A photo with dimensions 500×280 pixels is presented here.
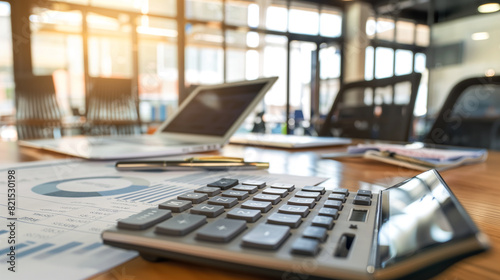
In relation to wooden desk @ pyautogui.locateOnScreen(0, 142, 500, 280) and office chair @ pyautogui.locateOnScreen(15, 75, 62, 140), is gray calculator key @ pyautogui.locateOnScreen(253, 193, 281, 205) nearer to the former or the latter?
wooden desk @ pyautogui.locateOnScreen(0, 142, 500, 280)

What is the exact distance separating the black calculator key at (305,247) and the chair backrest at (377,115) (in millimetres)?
1158

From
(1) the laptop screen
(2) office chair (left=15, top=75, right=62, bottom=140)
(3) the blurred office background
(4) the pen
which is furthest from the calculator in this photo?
(3) the blurred office background

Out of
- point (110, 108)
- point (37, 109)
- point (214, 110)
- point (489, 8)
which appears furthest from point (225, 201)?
point (489, 8)

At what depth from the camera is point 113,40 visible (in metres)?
4.54

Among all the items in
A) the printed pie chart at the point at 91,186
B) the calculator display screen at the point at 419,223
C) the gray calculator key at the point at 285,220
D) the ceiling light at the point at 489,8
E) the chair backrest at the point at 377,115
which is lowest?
the printed pie chart at the point at 91,186

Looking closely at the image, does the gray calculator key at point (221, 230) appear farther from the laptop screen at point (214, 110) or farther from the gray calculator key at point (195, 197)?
the laptop screen at point (214, 110)

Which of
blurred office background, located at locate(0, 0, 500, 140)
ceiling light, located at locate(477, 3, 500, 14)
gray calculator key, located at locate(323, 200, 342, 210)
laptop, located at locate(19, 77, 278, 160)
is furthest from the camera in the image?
ceiling light, located at locate(477, 3, 500, 14)

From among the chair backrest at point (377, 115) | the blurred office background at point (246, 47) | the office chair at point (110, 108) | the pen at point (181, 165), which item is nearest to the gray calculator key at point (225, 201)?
the pen at point (181, 165)

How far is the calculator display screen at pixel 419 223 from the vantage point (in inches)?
5.8

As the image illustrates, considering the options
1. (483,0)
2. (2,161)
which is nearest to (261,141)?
(2,161)

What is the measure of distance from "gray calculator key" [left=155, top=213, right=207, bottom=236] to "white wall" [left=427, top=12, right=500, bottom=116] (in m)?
5.97

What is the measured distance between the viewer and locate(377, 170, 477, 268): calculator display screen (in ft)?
0.48

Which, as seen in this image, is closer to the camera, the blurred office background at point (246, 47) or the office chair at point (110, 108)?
the office chair at point (110, 108)

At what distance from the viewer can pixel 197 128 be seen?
0.92 m
